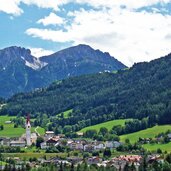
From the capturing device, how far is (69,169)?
139500 millimetres

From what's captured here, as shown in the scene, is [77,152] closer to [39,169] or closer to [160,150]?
[160,150]

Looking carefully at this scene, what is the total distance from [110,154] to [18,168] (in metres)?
53.5

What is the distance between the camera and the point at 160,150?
626ft

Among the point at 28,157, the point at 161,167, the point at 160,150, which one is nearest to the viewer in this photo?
the point at 161,167

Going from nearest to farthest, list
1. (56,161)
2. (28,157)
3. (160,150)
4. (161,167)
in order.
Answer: (161,167) → (56,161) → (28,157) → (160,150)

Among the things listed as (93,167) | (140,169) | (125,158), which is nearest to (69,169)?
(93,167)

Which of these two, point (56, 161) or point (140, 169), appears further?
point (56, 161)

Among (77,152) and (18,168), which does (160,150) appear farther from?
(18,168)

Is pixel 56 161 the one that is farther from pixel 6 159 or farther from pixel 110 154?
pixel 110 154

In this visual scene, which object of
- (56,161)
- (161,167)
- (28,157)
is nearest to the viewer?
A: (161,167)

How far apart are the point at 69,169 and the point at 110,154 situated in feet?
164

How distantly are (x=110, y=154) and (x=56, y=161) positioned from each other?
2922 cm

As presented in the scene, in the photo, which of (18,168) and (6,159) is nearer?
(18,168)

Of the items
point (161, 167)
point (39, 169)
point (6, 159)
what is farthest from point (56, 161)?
point (161, 167)
